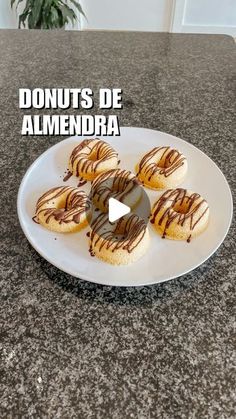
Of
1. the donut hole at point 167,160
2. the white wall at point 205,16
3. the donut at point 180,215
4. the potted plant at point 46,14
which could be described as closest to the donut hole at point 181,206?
the donut at point 180,215

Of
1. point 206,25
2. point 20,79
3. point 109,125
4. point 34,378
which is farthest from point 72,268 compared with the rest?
point 206,25

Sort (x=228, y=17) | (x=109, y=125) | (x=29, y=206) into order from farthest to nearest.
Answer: (x=228, y=17) < (x=109, y=125) < (x=29, y=206)

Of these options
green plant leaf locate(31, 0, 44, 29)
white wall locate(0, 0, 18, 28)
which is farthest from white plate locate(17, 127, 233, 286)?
white wall locate(0, 0, 18, 28)

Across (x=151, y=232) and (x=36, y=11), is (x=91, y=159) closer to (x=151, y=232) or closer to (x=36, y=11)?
(x=151, y=232)

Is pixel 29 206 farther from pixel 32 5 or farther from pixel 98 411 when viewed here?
pixel 32 5

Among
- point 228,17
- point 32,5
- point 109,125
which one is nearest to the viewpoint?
point 109,125

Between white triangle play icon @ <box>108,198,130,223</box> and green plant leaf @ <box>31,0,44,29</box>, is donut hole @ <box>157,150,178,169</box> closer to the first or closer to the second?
white triangle play icon @ <box>108,198,130,223</box>
